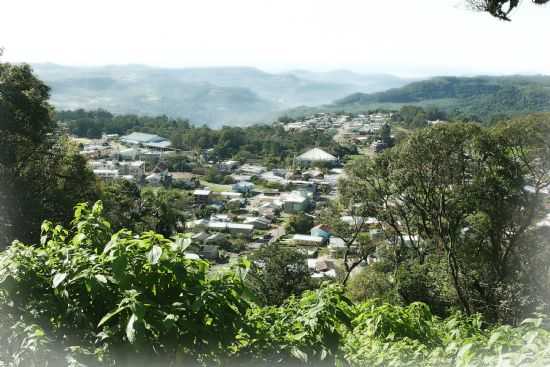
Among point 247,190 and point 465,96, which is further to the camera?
point 465,96

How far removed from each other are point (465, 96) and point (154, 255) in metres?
125

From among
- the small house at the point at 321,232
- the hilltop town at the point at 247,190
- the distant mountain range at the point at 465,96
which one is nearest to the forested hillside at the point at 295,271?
the hilltop town at the point at 247,190

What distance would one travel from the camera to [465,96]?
11550cm

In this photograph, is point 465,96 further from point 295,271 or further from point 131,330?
point 131,330

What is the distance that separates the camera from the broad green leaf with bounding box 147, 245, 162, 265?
152cm

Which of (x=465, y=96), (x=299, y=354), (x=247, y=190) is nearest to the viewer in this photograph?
(x=299, y=354)

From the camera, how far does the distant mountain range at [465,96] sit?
82.8 meters

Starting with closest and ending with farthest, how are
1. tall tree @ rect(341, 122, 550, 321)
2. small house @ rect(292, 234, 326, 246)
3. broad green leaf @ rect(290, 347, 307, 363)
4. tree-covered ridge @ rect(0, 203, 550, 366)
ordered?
tree-covered ridge @ rect(0, 203, 550, 366) → broad green leaf @ rect(290, 347, 307, 363) → tall tree @ rect(341, 122, 550, 321) → small house @ rect(292, 234, 326, 246)

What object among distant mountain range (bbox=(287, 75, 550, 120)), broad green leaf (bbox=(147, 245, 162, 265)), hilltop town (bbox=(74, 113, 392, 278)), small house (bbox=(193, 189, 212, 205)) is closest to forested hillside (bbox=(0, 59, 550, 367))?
broad green leaf (bbox=(147, 245, 162, 265))

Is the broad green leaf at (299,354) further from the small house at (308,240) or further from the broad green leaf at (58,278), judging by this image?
the small house at (308,240)

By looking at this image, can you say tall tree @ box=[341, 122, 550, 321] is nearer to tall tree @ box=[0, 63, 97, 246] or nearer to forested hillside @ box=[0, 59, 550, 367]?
forested hillside @ box=[0, 59, 550, 367]

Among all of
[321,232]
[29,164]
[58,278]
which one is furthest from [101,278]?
[321,232]

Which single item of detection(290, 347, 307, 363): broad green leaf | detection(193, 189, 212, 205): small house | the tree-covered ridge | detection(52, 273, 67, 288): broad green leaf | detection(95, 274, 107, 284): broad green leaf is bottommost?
detection(193, 189, 212, 205): small house

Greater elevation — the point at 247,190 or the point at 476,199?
the point at 476,199
